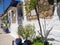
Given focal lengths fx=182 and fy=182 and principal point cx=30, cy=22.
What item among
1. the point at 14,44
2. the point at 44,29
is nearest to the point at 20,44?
the point at 14,44

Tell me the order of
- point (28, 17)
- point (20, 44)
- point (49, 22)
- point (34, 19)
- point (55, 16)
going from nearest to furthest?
point (55, 16), point (49, 22), point (20, 44), point (34, 19), point (28, 17)

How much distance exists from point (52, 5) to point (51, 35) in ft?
5.12

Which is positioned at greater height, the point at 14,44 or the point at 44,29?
the point at 44,29

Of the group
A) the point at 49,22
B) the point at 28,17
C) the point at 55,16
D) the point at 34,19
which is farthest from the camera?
the point at 28,17

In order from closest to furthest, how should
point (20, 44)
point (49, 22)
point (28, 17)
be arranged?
point (49, 22) < point (20, 44) < point (28, 17)

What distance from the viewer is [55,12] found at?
362 inches

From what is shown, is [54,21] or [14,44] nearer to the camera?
[54,21]

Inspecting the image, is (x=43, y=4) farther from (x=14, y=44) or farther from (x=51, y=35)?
(x=14, y=44)

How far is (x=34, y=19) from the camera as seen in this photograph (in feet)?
39.5

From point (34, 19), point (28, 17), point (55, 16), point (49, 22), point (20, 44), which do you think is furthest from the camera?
point (28, 17)

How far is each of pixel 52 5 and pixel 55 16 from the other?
26.3 inches

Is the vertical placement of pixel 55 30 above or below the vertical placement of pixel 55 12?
below

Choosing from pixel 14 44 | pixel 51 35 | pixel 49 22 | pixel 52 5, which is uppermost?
pixel 52 5

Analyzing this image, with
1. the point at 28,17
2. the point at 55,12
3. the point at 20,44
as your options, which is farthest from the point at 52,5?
the point at 28,17
